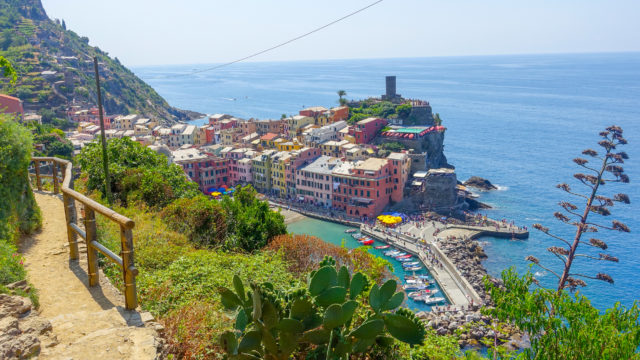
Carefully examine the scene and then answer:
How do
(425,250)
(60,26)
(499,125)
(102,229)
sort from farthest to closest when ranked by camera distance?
(60,26) → (499,125) → (425,250) → (102,229)

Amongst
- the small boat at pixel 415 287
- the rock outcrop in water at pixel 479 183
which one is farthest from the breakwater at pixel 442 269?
the rock outcrop in water at pixel 479 183

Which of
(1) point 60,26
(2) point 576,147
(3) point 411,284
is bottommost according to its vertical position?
(3) point 411,284

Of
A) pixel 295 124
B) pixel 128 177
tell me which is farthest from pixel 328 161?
pixel 128 177

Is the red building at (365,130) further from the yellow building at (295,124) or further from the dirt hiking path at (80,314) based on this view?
the dirt hiking path at (80,314)

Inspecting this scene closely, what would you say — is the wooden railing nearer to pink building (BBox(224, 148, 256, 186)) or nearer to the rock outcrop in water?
pink building (BBox(224, 148, 256, 186))

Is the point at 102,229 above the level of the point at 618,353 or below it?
above

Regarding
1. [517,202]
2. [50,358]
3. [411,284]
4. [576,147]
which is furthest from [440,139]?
[50,358]

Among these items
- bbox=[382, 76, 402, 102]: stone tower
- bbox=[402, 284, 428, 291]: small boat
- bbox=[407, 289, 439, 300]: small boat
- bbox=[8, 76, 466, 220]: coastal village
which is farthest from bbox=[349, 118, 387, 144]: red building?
bbox=[407, 289, 439, 300]: small boat

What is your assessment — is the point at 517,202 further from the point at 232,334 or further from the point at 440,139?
the point at 232,334
